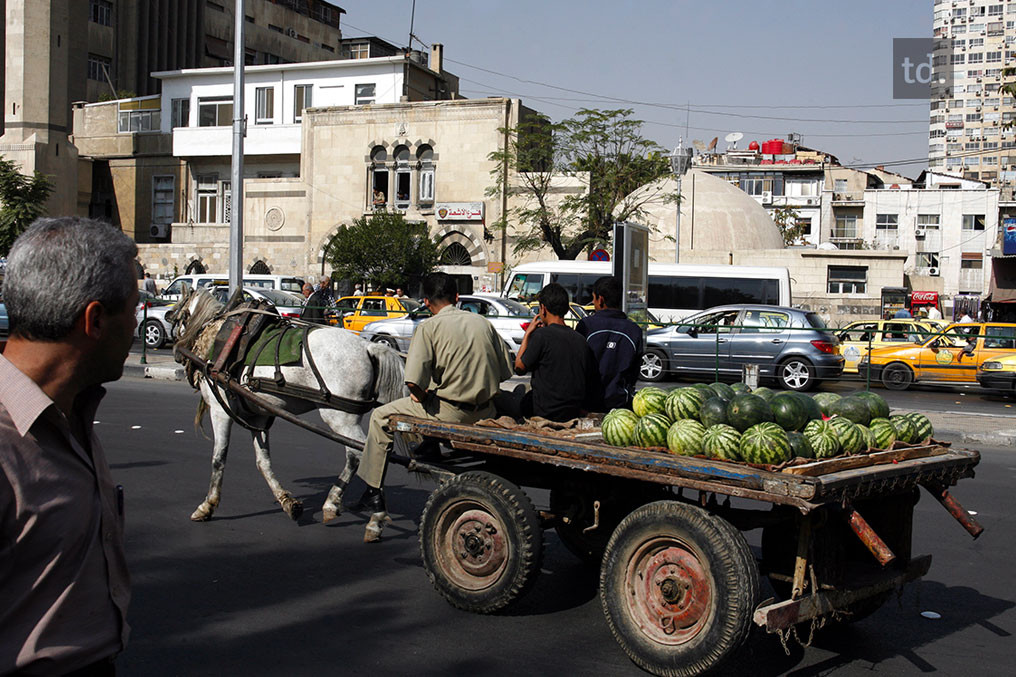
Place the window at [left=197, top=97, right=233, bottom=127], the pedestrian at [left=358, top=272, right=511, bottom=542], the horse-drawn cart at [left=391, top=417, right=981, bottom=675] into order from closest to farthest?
the horse-drawn cart at [left=391, top=417, right=981, bottom=675] < the pedestrian at [left=358, top=272, right=511, bottom=542] < the window at [left=197, top=97, right=233, bottom=127]

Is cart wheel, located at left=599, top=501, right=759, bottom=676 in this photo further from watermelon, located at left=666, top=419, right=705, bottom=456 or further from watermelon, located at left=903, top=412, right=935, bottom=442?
watermelon, located at left=903, top=412, right=935, bottom=442

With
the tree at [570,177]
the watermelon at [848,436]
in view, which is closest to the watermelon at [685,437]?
the watermelon at [848,436]

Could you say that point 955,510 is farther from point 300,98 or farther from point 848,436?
point 300,98

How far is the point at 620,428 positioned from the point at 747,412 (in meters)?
0.66

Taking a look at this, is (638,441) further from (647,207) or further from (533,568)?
(647,207)

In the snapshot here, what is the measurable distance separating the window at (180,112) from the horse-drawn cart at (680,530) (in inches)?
1861

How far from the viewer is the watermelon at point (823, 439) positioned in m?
4.62

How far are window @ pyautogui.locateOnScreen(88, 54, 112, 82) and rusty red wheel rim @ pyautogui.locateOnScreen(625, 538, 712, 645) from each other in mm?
61389

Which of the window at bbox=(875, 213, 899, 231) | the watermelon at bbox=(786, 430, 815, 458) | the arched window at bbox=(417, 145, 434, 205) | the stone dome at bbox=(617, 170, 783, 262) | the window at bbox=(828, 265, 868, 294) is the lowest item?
the watermelon at bbox=(786, 430, 815, 458)

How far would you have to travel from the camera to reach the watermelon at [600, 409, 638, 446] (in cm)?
495

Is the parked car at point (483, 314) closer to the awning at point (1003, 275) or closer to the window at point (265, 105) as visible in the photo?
the window at point (265, 105)

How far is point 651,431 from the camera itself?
484 centimetres

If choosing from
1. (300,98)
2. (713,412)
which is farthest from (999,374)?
(300,98)

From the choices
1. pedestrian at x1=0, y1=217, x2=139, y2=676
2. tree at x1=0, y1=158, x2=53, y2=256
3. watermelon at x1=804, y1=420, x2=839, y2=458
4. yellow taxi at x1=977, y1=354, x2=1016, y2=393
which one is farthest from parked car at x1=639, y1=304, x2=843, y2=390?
tree at x1=0, y1=158, x2=53, y2=256
